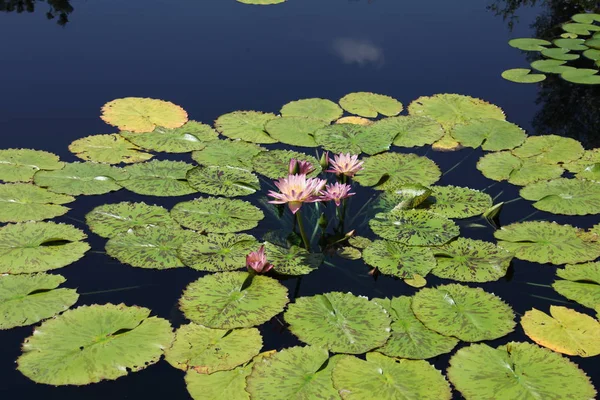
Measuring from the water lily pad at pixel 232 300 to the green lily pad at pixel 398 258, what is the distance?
516 millimetres

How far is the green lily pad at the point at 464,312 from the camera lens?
3168 mm

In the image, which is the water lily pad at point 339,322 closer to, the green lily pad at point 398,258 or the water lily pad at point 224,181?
the green lily pad at point 398,258

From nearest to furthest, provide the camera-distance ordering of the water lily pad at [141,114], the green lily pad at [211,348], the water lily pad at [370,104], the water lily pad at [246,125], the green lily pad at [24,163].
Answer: the green lily pad at [211,348] < the green lily pad at [24,163] < the water lily pad at [246,125] < the water lily pad at [141,114] < the water lily pad at [370,104]

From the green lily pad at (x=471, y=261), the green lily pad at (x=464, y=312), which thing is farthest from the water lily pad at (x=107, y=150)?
the green lily pad at (x=464, y=312)

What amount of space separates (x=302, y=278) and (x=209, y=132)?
5.13 ft

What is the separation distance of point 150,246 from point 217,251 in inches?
13.4

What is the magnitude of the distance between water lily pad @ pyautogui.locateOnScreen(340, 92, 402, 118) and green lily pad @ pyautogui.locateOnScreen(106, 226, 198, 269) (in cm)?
189

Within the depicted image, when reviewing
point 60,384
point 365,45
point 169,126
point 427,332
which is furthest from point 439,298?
point 365,45

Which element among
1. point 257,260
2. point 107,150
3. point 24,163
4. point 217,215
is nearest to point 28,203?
point 24,163

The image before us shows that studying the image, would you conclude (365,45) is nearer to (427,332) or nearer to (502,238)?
(502,238)

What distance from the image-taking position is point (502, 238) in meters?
3.87

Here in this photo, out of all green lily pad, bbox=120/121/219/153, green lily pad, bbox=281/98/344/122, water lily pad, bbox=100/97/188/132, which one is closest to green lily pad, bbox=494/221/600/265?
green lily pad, bbox=281/98/344/122

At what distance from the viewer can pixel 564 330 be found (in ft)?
10.7

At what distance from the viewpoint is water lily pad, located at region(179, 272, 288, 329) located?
3.17 meters
